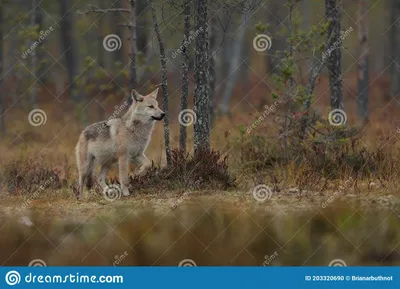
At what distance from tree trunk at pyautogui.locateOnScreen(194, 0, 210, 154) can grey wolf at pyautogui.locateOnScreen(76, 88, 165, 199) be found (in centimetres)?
90

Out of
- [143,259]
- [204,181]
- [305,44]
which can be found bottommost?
[143,259]

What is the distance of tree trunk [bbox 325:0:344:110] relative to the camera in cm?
1391

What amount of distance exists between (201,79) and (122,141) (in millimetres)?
1761

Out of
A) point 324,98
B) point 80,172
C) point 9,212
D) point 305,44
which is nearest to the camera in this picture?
point 9,212

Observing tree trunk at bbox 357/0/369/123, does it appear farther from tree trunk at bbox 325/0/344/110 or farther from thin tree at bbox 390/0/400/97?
Result: tree trunk at bbox 325/0/344/110

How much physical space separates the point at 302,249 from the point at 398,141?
485 centimetres

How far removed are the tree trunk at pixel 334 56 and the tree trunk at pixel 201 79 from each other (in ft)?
10.2

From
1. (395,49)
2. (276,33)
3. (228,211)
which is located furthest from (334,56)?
(395,49)

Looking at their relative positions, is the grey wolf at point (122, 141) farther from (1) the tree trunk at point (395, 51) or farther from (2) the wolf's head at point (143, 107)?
(1) the tree trunk at point (395, 51)

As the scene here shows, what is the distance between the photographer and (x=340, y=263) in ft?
26.8

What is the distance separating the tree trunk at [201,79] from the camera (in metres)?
11.8

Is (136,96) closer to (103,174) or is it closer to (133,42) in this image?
(103,174)

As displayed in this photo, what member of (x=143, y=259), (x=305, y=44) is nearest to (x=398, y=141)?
(x=305, y=44)

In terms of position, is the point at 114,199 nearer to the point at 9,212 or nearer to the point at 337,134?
the point at 9,212
